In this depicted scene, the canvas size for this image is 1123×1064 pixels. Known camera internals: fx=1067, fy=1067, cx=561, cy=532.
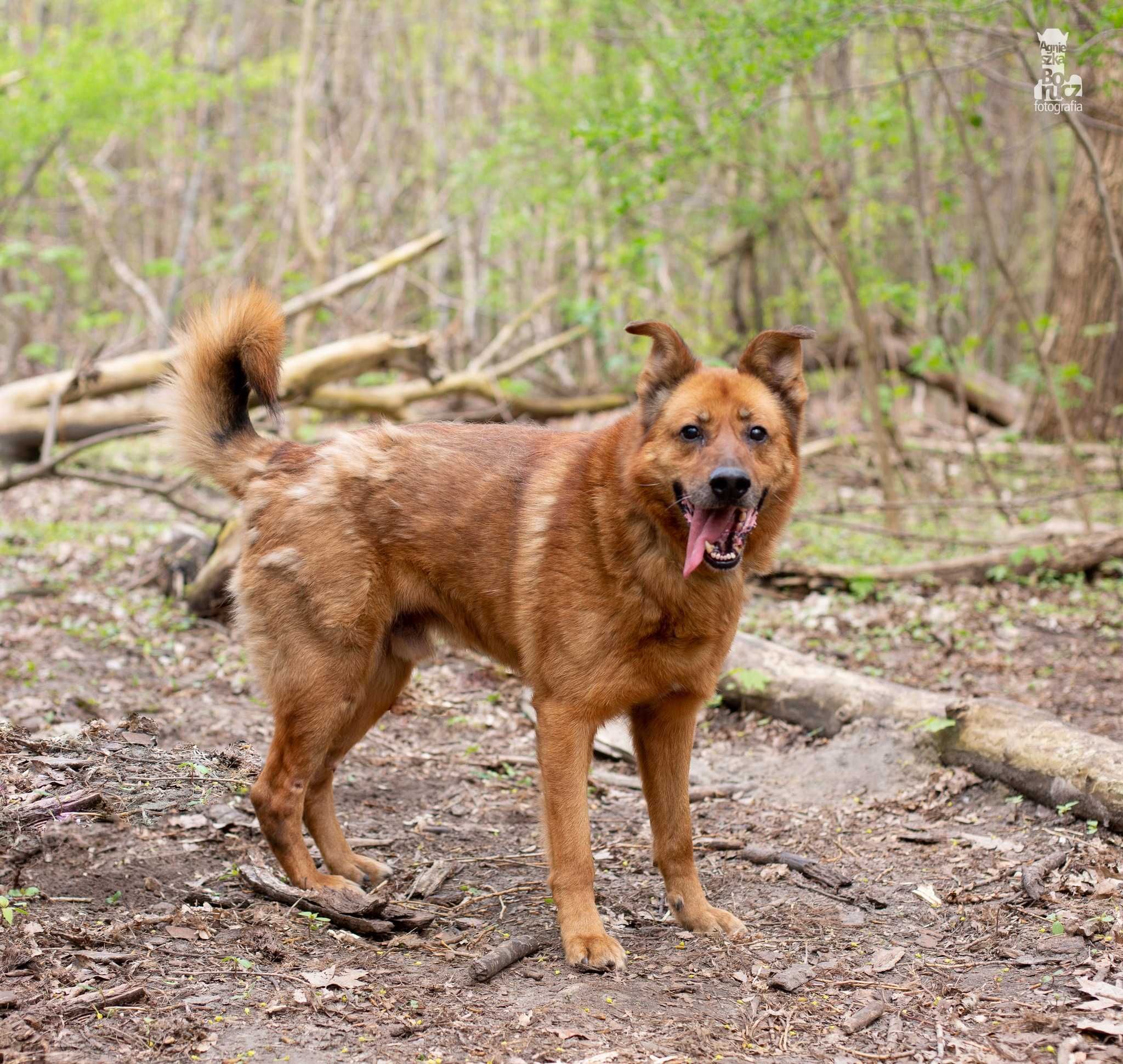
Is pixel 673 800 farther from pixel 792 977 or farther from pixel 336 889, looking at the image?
pixel 336 889

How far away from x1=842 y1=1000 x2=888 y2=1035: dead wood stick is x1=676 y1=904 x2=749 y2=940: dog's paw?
0.66 metres

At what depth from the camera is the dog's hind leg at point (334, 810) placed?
4.43 meters

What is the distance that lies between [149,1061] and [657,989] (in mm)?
1595

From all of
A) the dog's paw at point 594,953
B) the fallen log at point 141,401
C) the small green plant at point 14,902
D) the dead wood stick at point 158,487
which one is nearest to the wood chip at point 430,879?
the dog's paw at point 594,953

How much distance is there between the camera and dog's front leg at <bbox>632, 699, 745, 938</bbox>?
4098mm

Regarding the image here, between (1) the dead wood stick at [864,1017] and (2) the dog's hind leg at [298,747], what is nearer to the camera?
(1) the dead wood stick at [864,1017]

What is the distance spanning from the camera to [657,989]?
3.54 meters

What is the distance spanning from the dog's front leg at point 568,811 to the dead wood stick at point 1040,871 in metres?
1.63

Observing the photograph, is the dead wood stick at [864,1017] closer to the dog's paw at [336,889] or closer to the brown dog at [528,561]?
the brown dog at [528,561]

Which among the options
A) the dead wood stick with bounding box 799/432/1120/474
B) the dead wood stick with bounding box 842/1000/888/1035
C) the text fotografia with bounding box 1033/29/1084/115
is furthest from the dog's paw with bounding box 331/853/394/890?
the dead wood stick with bounding box 799/432/1120/474

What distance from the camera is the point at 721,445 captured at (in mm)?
3697

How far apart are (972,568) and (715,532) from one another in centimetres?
521

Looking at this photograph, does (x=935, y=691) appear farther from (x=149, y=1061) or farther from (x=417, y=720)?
(x=149, y=1061)

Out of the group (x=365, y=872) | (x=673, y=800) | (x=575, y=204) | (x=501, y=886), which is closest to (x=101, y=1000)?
(x=365, y=872)
